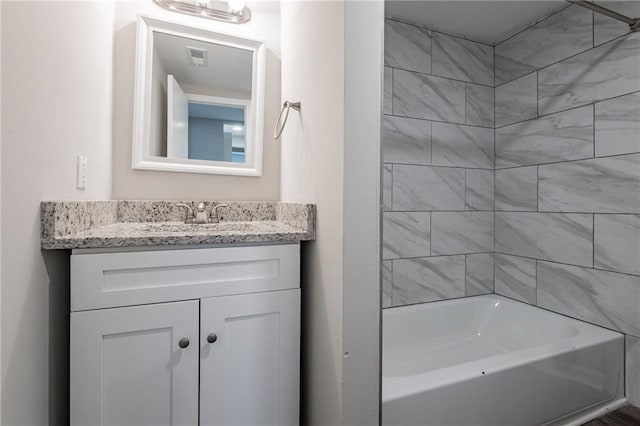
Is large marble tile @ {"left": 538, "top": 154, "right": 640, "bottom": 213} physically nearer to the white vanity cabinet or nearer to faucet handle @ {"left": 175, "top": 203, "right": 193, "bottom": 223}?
the white vanity cabinet

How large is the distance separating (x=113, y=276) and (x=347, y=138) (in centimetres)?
83

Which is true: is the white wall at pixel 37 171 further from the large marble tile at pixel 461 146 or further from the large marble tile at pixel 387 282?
the large marble tile at pixel 461 146

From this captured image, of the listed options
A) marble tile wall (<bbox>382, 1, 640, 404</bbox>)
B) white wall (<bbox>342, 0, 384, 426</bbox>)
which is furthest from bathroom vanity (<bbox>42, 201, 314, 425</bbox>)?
marble tile wall (<bbox>382, 1, 640, 404</bbox>)

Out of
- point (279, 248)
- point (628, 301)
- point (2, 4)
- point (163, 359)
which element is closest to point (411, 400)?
point (279, 248)

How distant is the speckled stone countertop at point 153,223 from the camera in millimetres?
916

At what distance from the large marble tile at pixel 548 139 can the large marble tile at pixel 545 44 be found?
35 centimetres

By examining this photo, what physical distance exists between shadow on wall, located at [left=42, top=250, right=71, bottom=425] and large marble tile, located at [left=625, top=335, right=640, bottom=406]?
2461 mm

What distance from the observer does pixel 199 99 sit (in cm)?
165

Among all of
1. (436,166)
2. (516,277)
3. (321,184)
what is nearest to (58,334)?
(321,184)

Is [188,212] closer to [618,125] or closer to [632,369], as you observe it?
[618,125]

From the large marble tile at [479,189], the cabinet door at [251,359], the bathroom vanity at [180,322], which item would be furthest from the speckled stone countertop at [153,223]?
the large marble tile at [479,189]

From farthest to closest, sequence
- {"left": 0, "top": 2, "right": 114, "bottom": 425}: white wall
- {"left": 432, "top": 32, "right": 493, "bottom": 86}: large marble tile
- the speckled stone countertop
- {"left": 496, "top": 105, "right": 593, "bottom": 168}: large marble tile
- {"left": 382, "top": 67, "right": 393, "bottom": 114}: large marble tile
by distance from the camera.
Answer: {"left": 432, "top": 32, "right": 493, "bottom": 86}: large marble tile, {"left": 382, "top": 67, "right": 393, "bottom": 114}: large marble tile, {"left": 496, "top": 105, "right": 593, "bottom": 168}: large marble tile, the speckled stone countertop, {"left": 0, "top": 2, "right": 114, "bottom": 425}: white wall

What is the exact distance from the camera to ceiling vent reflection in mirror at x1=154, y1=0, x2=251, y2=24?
1.59 meters

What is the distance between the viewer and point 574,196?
1.79 meters
